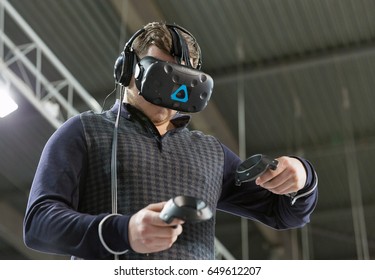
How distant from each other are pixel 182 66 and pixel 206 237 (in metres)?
0.24

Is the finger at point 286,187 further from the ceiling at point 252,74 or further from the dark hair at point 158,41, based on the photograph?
the ceiling at point 252,74

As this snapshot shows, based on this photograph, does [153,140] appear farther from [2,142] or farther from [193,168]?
[2,142]

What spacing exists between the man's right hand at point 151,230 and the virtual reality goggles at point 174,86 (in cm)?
24

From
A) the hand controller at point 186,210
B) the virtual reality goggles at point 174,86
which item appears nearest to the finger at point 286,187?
the virtual reality goggles at point 174,86

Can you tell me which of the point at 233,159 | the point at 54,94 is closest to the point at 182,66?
the point at 233,159

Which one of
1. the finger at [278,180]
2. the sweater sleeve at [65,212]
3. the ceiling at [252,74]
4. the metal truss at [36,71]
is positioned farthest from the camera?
A: the ceiling at [252,74]

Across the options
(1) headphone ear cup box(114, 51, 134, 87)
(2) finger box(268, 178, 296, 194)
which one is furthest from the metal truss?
(2) finger box(268, 178, 296, 194)

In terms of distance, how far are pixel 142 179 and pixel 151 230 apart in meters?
0.24

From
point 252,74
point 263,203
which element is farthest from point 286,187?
point 252,74

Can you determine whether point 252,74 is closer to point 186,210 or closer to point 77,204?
point 77,204

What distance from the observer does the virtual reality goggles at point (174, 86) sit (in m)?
0.87

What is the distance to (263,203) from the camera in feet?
3.37

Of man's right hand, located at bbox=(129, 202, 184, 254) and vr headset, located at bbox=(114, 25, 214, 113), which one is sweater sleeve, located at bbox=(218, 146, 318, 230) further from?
man's right hand, located at bbox=(129, 202, 184, 254)

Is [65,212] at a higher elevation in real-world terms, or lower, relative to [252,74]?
higher
